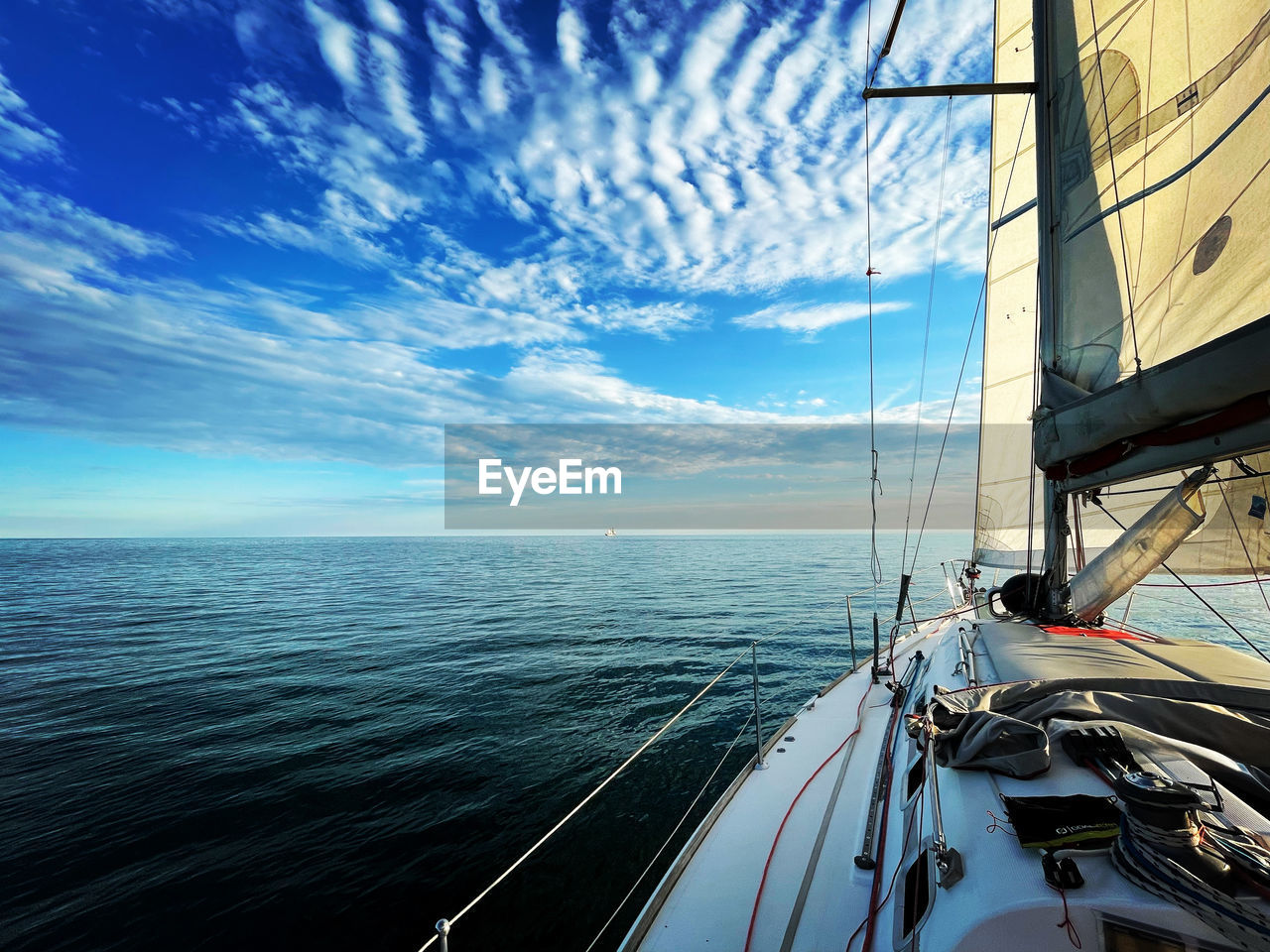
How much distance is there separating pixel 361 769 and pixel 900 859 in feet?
26.3

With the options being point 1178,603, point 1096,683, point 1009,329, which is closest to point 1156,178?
point 1096,683

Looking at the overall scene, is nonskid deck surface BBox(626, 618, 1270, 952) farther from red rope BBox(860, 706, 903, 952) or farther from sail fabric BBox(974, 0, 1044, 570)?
sail fabric BBox(974, 0, 1044, 570)

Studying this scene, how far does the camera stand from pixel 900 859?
2.98 m

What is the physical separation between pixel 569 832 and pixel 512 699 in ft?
17.0

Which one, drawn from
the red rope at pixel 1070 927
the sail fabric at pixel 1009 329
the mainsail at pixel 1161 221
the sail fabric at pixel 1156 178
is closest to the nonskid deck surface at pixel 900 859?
the red rope at pixel 1070 927

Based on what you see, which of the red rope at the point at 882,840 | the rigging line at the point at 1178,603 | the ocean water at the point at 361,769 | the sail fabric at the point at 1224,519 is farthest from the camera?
the rigging line at the point at 1178,603

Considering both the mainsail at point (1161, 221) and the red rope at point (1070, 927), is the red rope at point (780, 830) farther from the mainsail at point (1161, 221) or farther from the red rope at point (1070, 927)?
the mainsail at point (1161, 221)

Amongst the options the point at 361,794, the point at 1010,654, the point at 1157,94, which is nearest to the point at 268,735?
the point at 361,794

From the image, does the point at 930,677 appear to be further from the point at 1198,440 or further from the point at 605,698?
the point at 605,698

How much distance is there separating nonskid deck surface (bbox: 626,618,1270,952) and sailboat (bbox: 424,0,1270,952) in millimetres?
14

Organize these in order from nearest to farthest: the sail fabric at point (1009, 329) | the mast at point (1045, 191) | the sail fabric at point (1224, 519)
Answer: the sail fabric at point (1224, 519), the mast at point (1045, 191), the sail fabric at point (1009, 329)

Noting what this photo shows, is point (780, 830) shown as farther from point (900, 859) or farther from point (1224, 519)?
point (1224, 519)

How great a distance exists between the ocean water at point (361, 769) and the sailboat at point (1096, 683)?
98.4 inches

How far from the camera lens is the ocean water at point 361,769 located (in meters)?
5.38
